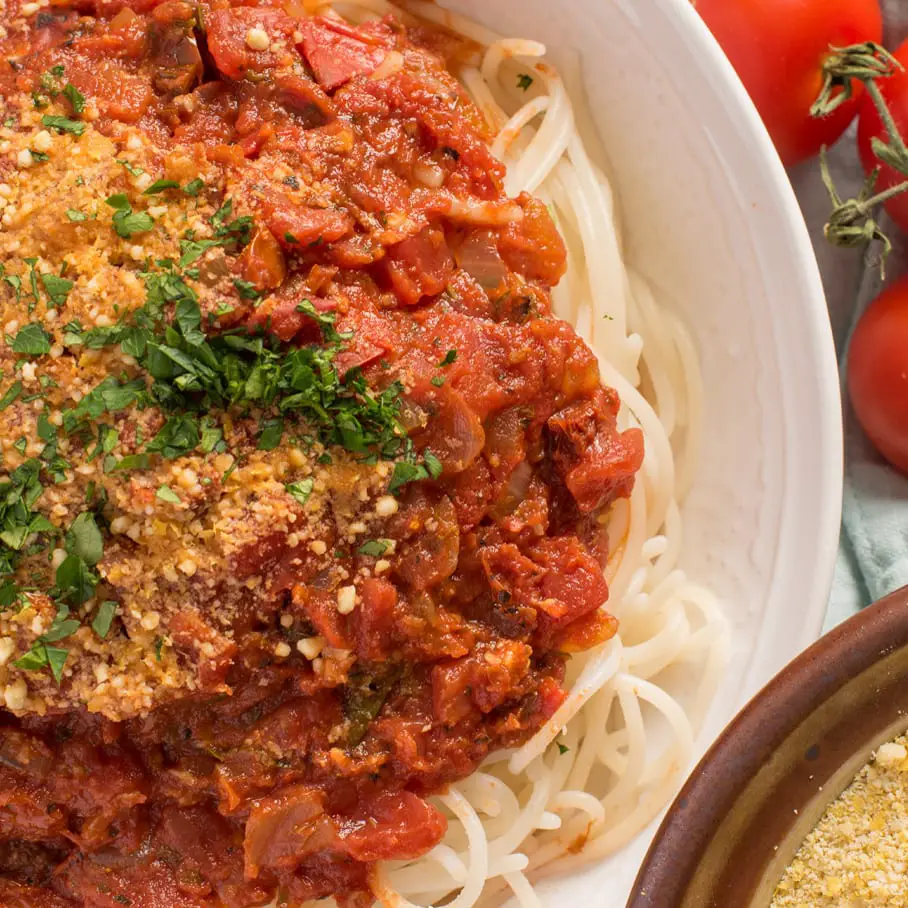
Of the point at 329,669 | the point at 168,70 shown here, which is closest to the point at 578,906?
the point at 329,669

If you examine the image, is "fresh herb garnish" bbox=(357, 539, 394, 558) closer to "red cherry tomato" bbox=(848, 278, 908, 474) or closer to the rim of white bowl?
the rim of white bowl

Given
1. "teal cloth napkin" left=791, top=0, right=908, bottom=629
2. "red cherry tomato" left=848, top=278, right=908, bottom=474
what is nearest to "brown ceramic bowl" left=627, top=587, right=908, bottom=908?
"teal cloth napkin" left=791, top=0, right=908, bottom=629

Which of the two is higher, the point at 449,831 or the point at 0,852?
the point at 449,831

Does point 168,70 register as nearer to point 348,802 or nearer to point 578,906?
point 348,802

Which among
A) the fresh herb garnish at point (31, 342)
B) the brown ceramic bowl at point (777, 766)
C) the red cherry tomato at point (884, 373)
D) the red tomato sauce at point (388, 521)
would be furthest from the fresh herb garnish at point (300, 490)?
the red cherry tomato at point (884, 373)

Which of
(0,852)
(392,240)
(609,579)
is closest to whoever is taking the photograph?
(392,240)

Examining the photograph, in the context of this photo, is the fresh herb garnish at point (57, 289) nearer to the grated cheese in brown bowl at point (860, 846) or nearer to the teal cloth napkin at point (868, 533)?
the grated cheese in brown bowl at point (860, 846)
